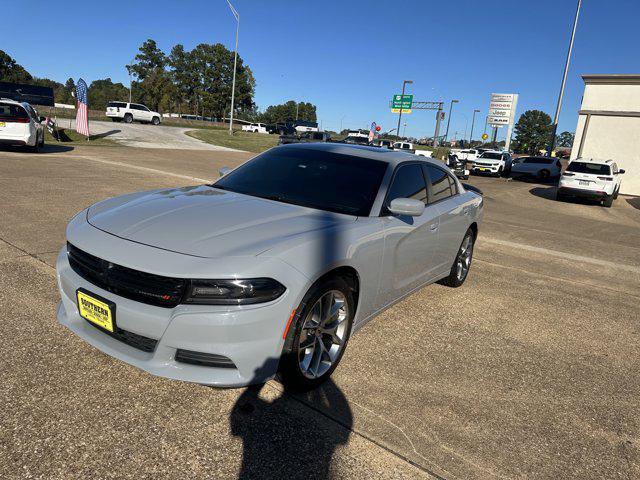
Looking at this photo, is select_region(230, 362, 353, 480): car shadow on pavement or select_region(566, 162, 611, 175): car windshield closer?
select_region(230, 362, 353, 480): car shadow on pavement

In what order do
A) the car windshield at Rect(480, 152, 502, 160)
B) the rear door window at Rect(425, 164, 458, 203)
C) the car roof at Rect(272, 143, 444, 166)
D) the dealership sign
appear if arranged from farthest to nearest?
the dealership sign
the car windshield at Rect(480, 152, 502, 160)
the rear door window at Rect(425, 164, 458, 203)
the car roof at Rect(272, 143, 444, 166)

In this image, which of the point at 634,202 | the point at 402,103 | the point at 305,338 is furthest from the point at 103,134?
the point at 402,103

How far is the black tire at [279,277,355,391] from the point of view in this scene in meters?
2.58

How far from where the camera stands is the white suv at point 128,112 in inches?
1667

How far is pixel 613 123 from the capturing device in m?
24.0

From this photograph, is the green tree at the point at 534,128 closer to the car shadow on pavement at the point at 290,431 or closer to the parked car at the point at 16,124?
the parked car at the point at 16,124

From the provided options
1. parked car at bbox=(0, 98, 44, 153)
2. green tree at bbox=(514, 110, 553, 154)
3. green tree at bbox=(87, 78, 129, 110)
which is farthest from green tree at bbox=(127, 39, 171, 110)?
green tree at bbox=(514, 110, 553, 154)

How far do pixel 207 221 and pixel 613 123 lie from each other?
27069mm

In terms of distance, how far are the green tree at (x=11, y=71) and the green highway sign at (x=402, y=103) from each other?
88.6 m

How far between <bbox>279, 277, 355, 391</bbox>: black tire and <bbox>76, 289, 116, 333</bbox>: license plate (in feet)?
3.09

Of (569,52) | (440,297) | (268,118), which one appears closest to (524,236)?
(440,297)

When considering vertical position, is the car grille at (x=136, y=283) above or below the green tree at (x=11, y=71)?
below

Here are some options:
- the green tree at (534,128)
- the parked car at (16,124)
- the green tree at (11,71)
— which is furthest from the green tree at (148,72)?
the green tree at (534,128)

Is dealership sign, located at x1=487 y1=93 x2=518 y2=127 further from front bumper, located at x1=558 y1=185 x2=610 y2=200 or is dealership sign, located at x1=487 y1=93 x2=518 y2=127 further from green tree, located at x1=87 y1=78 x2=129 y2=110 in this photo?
green tree, located at x1=87 y1=78 x2=129 y2=110
